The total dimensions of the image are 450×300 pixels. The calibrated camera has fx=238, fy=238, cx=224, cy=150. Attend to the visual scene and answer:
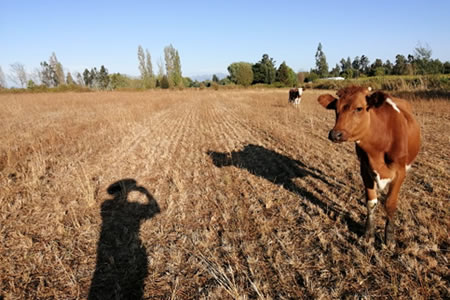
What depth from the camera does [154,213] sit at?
13.8 ft

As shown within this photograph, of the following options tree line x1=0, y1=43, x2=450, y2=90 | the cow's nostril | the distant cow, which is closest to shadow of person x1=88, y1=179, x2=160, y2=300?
the cow's nostril

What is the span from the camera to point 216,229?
3664 millimetres

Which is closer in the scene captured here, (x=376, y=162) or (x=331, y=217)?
(x=376, y=162)

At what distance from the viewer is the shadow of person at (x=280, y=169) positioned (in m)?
4.02

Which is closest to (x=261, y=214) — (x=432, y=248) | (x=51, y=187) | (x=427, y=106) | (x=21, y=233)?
(x=432, y=248)

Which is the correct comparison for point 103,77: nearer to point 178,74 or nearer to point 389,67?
point 178,74

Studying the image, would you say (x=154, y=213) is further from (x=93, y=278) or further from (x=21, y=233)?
(x=21, y=233)

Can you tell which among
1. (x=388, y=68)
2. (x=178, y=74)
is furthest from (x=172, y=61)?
(x=388, y=68)

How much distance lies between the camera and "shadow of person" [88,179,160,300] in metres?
2.65

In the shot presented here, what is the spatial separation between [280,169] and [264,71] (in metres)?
74.4

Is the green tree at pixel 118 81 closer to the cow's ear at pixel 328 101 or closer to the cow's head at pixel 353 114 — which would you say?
the cow's ear at pixel 328 101

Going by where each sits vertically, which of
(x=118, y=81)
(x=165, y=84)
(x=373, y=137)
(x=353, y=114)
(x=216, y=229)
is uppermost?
(x=118, y=81)

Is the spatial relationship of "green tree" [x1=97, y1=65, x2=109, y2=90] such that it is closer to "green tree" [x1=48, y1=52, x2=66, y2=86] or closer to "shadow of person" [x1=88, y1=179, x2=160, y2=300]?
"green tree" [x1=48, y1=52, x2=66, y2=86]

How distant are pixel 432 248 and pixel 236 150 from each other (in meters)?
5.59
